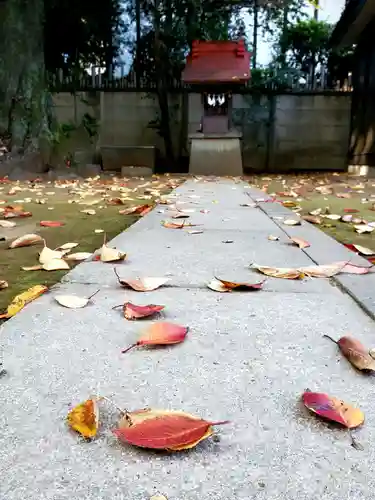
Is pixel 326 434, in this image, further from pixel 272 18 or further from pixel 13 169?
pixel 272 18

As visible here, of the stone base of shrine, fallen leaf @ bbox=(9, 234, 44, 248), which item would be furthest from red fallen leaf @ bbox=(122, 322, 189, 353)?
the stone base of shrine

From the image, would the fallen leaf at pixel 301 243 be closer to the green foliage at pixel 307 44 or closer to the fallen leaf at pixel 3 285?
the fallen leaf at pixel 3 285

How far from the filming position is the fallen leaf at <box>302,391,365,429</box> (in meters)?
0.61

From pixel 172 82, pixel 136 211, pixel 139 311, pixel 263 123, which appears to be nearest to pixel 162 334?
pixel 139 311

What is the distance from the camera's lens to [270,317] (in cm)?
100

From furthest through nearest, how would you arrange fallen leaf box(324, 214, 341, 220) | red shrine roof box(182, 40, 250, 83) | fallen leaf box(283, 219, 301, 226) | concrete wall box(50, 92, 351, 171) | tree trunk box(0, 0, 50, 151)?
concrete wall box(50, 92, 351, 171)
red shrine roof box(182, 40, 250, 83)
tree trunk box(0, 0, 50, 151)
fallen leaf box(324, 214, 341, 220)
fallen leaf box(283, 219, 301, 226)

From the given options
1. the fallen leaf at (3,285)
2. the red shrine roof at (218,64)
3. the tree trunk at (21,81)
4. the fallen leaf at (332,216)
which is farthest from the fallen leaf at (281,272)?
the tree trunk at (21,81)

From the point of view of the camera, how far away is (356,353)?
2.63ft

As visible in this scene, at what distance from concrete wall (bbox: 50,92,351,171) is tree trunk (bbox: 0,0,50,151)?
225 centimetres

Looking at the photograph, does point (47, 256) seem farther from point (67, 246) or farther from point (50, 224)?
point (50, 224)

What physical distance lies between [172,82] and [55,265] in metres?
8.28

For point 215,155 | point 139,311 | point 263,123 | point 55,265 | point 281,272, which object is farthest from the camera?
point 263,123

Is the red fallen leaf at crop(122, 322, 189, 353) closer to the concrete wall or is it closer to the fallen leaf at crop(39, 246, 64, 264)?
the fallen leaf at crop(39, 246, 64, 264)

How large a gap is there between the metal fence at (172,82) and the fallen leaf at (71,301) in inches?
333
